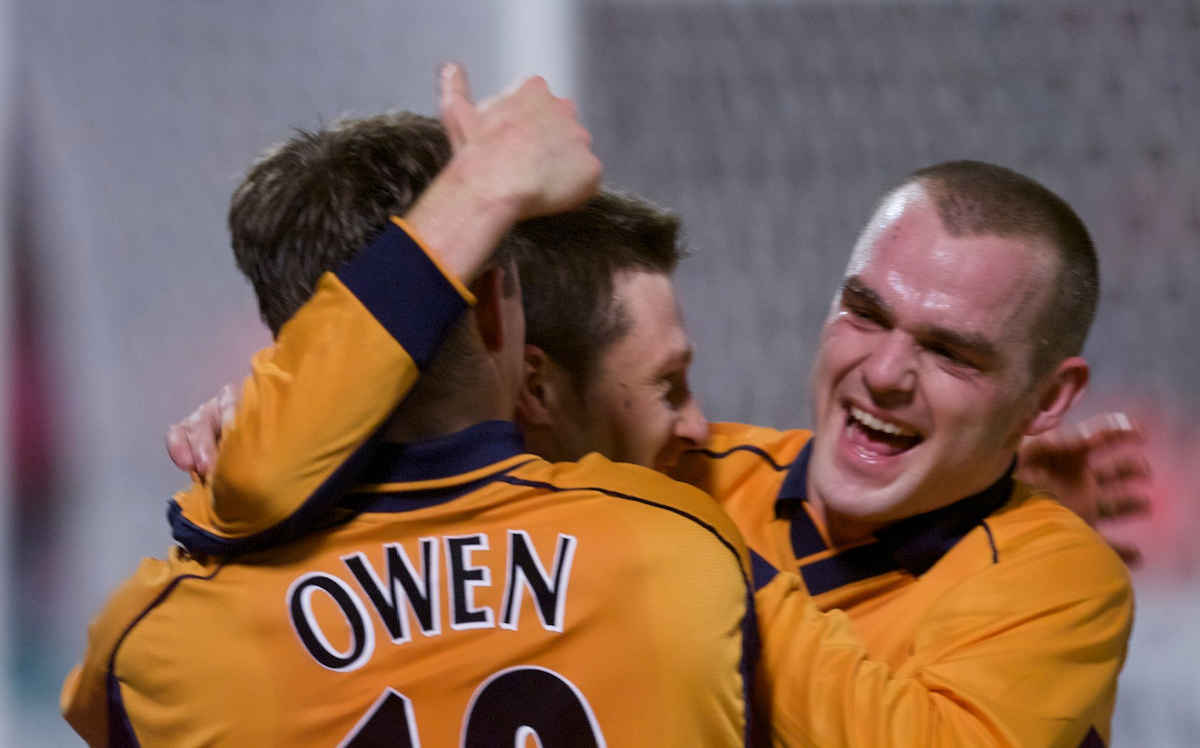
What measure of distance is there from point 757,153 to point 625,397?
1289 mm

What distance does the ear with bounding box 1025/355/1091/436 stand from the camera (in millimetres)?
1283

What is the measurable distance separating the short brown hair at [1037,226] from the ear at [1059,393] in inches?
0.7

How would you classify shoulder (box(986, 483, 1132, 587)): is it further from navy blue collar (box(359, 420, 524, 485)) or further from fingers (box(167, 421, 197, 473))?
fingers (box(167, 421, 197, 473))

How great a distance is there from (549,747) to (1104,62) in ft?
7.37

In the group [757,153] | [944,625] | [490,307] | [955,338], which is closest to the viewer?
[490,307]

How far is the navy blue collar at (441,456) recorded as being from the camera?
91 centimetres

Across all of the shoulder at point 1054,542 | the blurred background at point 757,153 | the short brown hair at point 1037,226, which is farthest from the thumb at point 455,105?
the blurred background at point 757,153

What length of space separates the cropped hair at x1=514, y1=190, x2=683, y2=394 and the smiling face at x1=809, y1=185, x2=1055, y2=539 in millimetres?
278

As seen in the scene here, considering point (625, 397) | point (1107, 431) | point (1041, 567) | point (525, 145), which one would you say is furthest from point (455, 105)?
A: point (1107, 431)

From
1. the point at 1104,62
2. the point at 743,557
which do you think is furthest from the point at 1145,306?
the point at 743,557

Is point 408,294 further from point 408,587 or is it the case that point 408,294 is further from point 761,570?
point 761,570

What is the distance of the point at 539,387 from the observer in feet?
4.35

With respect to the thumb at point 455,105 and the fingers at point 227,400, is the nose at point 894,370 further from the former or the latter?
the fingers at point 227,400

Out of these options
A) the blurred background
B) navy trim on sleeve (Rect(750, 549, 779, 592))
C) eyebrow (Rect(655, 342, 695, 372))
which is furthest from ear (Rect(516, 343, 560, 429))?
the blurred background
